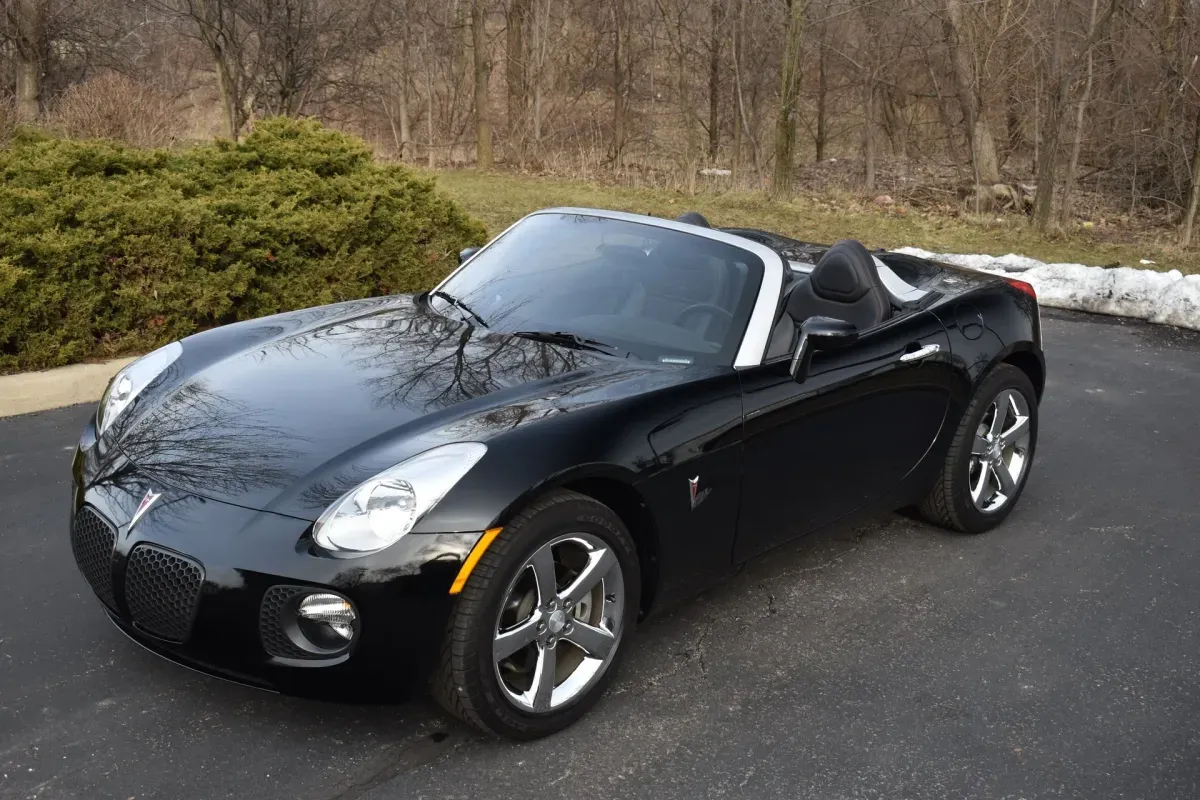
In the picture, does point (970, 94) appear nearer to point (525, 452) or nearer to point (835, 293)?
point (835, 293)

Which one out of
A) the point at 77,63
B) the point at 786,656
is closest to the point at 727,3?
the point at 77,63

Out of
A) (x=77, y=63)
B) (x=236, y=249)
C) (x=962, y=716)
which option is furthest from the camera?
(x=77, y=63)

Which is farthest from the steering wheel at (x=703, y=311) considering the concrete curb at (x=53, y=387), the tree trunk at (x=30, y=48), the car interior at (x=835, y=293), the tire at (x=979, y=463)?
the tree trunk at (x=30, y=48)

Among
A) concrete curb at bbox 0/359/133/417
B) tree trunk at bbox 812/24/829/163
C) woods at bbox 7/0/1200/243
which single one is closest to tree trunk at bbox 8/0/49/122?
woods at bbox 7/0/1200/243

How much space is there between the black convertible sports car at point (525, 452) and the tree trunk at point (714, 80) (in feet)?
62.5

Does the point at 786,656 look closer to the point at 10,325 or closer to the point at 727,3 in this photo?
the point at 10,325

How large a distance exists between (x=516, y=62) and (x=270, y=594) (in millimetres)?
25038

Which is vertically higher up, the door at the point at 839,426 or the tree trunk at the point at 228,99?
the tree trunk at the point at 228,99

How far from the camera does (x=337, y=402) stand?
3592 millimetres

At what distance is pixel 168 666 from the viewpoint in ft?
11.9

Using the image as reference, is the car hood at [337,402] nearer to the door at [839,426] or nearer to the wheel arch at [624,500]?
the wheel arch at [624,500]

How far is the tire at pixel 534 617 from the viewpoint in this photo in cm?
304

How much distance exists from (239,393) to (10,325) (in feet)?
12.1

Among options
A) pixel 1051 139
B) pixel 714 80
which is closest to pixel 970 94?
pixel 1051 139
